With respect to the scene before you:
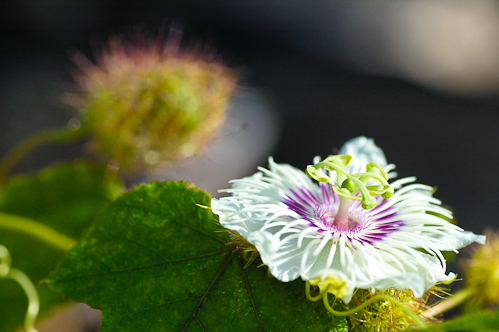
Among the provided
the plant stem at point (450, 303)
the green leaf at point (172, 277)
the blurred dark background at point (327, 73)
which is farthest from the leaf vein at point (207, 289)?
the blurred dark background at point (327, 73)

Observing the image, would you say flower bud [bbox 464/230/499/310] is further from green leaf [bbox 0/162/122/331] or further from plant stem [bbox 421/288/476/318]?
green leaf [bbox 0/162/122/331]

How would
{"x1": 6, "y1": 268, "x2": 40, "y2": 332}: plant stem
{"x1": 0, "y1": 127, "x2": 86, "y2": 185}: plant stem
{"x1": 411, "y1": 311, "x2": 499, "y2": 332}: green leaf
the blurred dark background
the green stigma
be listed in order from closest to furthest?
{"x1": 411, "y1": 311, "x2": 499, "y2": 332}: green leaf, the green stigma, {"x1": 6, "y1": 268, "x2": 40, "y2": 332}: plant stem, {"x1": 0, "y1": 127, "x2": 86, "y2": 185}: plant stem, the blurred dark background

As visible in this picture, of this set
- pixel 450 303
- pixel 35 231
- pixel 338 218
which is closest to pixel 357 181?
pixel 338 218

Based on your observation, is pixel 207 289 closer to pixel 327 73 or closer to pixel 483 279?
pixel 483 279

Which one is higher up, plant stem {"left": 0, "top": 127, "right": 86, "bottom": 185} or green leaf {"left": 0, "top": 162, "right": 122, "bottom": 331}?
plant stem {"left": 0, "top": 127, "right": 86, "bottom": 185}

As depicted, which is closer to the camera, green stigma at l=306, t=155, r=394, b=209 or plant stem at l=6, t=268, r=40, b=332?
green stigma at l=306, t=155, r=394, b=209

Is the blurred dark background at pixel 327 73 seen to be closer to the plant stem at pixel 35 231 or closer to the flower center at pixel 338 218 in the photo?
the plant stem at pixel 35 231

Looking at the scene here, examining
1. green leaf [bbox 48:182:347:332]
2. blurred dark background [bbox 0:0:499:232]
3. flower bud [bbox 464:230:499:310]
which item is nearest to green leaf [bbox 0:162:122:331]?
green leaf [bbox 48:182:347:332]
